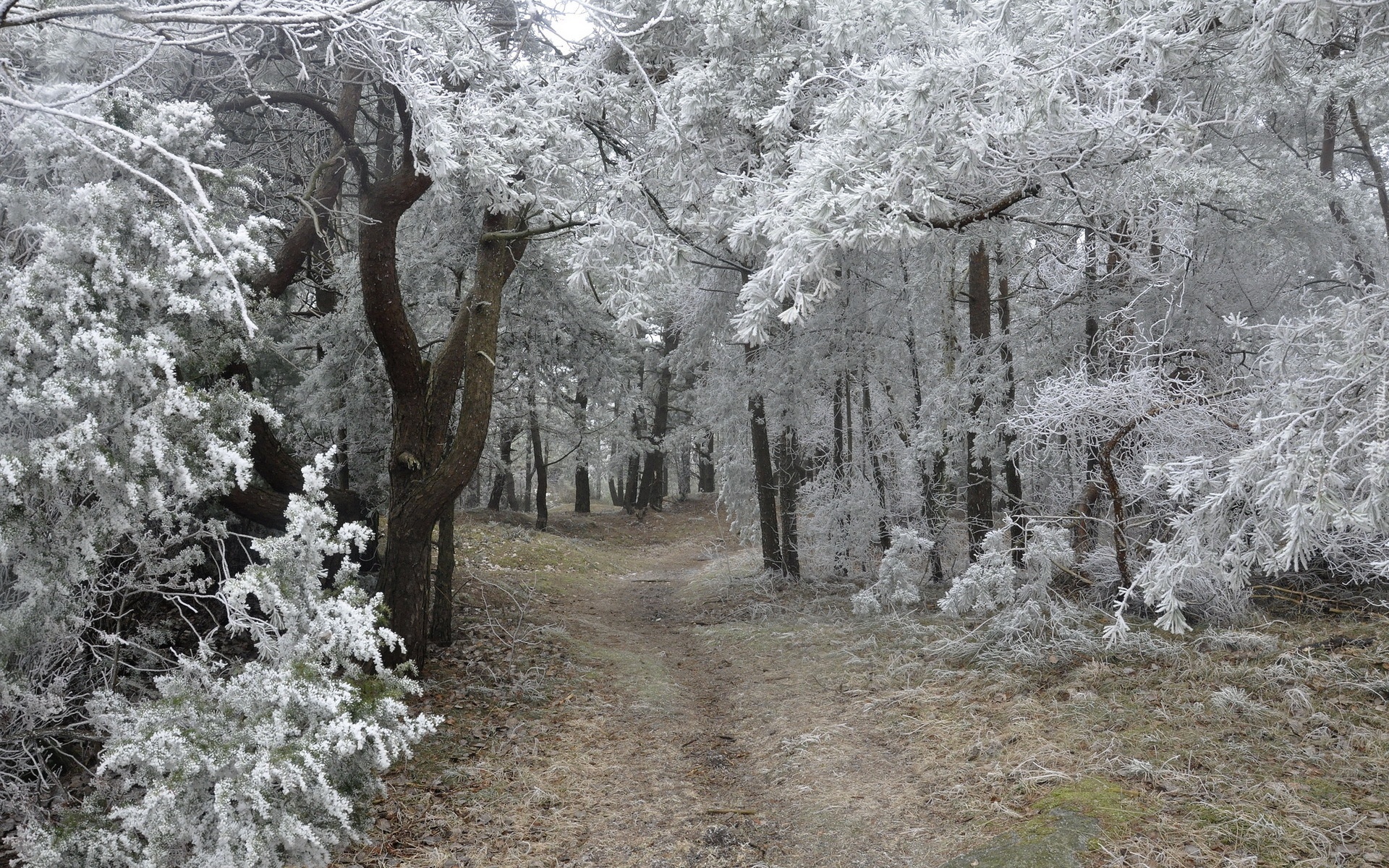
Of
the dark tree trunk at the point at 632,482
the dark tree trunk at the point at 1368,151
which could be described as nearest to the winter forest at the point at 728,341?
the dark tree trunk at the point at 1368,151

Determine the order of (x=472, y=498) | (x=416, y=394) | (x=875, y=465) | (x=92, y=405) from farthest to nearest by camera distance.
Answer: (x=472, y=498)
(x=875, y=465)
(x=416, y=394)
(x=92, y=405)

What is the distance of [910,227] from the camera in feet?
14.5

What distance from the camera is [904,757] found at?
5684mm

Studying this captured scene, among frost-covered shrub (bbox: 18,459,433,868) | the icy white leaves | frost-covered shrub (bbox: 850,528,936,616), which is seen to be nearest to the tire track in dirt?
frost-covered shrub (bbox: 850,528,936,616)

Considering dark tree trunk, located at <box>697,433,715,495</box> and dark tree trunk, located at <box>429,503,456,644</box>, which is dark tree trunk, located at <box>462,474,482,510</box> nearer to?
dark tree trunk, located at <box>697,433,715,495</box>

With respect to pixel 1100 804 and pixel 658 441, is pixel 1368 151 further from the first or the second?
pixel 658 441

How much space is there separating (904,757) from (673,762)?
170 centimetres

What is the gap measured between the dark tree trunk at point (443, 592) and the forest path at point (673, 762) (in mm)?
270

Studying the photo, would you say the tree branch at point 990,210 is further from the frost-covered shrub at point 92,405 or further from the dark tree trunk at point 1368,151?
the dark tree trunk at point 1368,151

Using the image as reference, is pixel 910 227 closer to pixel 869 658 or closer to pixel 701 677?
pixel 869 658

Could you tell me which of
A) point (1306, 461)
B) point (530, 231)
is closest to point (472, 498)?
point (530, 231)

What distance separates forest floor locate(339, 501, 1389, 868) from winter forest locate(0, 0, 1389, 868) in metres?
0.04

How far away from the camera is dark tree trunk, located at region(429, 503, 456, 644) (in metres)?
8.94

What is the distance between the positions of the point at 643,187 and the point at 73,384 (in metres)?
4.59
